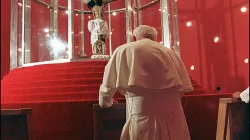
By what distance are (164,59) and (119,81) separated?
365 mm

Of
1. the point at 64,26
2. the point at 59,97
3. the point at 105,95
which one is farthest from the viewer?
the point at 64,26

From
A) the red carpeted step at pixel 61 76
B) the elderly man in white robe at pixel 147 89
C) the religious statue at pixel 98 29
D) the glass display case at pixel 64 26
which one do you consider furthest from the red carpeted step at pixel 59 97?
the religious statue at pixel 98 29

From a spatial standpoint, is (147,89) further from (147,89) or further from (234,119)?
(234,119)

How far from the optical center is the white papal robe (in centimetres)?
224

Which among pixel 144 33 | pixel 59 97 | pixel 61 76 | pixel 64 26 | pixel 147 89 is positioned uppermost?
pixel 64 26

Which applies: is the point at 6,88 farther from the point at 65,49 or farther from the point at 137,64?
the point at 137,64

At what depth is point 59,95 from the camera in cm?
368

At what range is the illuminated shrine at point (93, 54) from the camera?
3400 millimetres

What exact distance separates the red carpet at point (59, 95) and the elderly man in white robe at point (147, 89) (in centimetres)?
113

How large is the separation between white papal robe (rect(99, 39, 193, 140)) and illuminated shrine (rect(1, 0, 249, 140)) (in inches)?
44.6

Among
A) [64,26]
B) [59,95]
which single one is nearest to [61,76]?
[59,95]

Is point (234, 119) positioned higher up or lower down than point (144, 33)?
lower down

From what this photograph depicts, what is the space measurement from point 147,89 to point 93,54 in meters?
2.93

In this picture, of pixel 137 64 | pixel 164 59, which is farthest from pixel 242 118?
pixel 137 64
